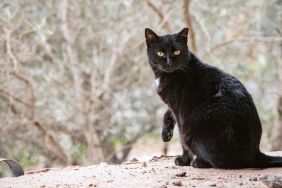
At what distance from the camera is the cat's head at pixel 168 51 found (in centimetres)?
417

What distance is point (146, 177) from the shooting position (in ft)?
11.9

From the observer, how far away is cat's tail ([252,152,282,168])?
3754 millimetres

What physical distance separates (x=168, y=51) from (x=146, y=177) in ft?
4.06

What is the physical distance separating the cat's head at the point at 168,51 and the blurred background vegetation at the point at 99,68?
8.17 feet

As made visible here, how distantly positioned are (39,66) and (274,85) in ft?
15.3

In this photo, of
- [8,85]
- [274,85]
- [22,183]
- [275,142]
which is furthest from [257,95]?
[22,183]

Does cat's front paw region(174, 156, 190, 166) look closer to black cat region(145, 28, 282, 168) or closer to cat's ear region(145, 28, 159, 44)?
black cat region(145, 28, 282, 168)

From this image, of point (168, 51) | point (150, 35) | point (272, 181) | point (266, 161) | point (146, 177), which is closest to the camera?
point (272, 181)

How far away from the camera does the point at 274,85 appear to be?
368 inches

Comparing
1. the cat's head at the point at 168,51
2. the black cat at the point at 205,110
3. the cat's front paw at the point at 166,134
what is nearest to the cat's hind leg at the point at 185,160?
the black cat at the point at 205,110

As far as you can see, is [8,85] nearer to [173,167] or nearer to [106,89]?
[106,89]

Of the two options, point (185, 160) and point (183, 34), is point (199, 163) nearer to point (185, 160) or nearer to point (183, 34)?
point (185, 160)

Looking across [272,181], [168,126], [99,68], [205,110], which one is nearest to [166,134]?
[168,126]

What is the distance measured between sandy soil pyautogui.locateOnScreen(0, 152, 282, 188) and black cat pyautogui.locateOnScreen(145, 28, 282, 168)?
13cm
